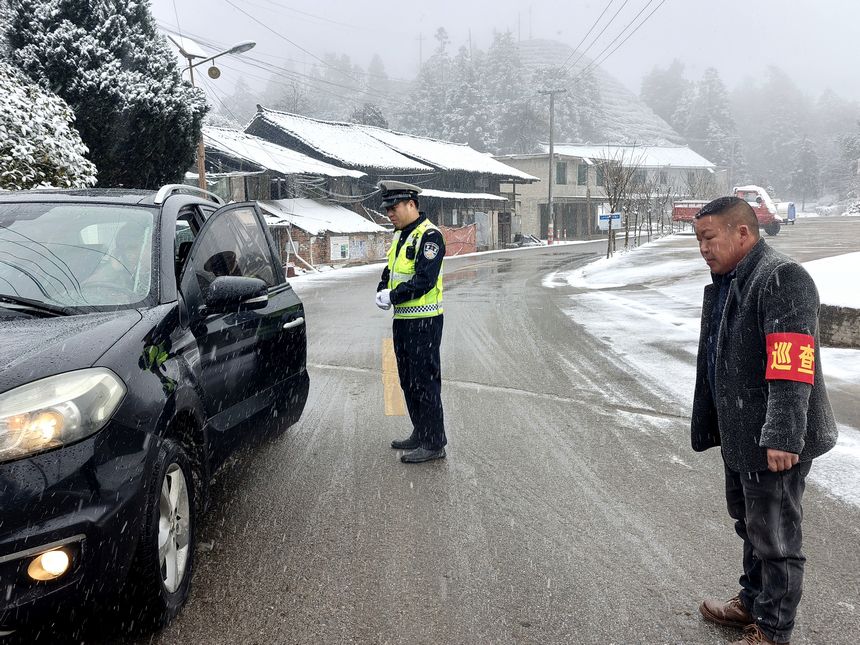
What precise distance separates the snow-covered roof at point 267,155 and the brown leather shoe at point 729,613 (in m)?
28.7

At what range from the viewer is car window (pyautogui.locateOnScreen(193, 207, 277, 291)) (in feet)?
12.4

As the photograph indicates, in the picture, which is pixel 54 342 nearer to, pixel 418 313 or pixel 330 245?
pixel 418 313

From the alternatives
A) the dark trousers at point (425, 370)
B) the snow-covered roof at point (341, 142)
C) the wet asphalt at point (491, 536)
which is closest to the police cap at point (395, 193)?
the dark trousers at point (425, 370)

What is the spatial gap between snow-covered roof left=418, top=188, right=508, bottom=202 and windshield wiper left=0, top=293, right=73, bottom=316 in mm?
36098

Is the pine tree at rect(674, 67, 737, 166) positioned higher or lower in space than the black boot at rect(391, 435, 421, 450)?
higher

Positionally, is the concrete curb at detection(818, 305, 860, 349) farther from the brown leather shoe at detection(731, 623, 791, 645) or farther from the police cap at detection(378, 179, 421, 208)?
the brown leather shoe at detection(731, 623, 791, 645)

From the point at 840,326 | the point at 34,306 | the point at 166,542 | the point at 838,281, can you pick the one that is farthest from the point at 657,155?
the point at 166,542

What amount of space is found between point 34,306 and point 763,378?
291cm

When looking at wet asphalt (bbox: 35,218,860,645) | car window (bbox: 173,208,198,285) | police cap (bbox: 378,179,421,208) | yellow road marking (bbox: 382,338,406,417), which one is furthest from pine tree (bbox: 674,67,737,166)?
car window (bbox: 173,208,198,285)

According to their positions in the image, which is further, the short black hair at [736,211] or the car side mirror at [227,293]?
the car side mirror at [227,293]

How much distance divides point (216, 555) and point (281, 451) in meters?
1.62

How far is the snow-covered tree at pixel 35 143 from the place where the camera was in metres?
10.4

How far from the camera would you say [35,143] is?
11203mm

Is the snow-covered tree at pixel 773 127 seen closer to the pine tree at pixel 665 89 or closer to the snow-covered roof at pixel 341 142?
the pine tree at pixel 665 89
